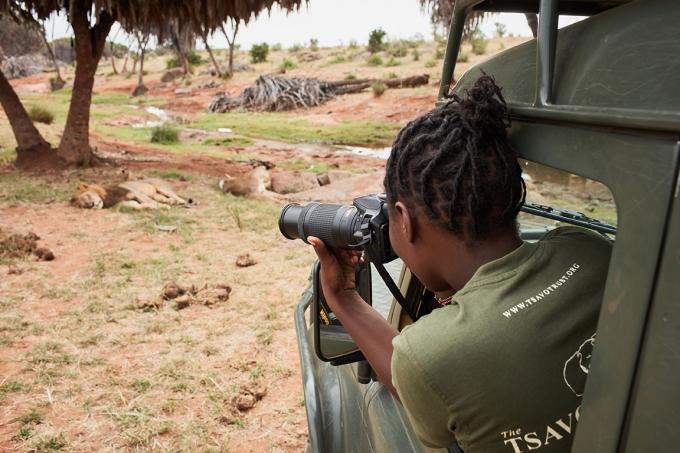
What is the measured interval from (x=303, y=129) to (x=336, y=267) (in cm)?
1625

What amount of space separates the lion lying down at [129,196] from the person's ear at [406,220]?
6513 millimetres

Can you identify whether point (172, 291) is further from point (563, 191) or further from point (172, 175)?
point (172, 175)

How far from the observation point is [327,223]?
140 centimetres

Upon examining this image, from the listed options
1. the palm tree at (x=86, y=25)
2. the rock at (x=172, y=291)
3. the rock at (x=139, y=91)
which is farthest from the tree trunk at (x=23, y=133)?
the rock at (x=139, y=91)

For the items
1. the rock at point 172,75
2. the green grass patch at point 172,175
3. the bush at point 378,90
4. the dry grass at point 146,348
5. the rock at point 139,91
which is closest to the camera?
the dry grass at point 146,348

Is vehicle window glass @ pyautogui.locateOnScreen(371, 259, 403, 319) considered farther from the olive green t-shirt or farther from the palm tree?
the palm tree

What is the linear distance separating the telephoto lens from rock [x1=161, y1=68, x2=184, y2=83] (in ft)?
109

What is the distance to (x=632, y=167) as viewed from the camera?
66 centimetres

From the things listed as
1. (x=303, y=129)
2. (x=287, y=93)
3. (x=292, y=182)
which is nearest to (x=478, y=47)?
(x=287, y=93)

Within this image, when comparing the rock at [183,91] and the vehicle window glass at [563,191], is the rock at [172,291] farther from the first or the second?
the rock at [183,91]

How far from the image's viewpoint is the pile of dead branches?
21.9 m

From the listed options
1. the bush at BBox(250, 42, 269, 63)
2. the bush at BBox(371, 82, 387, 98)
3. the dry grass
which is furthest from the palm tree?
the bush at BBox(250, 42, 269, 63)

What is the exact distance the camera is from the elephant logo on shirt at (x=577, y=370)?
84cm

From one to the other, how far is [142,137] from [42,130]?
2.33 metres
